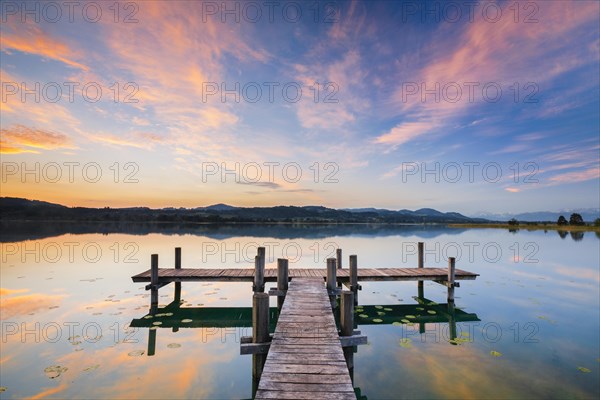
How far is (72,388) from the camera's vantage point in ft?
26.2

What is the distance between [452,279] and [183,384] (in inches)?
495

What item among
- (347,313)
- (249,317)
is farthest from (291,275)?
(347,313)

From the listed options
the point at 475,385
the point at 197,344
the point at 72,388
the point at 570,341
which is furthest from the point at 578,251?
the point at 72,388

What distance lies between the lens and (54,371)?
8828mm

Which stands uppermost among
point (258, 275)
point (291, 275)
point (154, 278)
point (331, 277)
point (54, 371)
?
point (331, 277)

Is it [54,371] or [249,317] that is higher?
[54,371]

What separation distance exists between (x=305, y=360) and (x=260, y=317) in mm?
1581

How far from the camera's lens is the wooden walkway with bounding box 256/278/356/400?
5070 millimetres

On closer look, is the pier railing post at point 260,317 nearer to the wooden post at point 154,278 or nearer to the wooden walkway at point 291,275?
the wooden walkway at point 291,275

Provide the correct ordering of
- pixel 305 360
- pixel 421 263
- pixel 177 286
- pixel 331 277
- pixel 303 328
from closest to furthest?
1. pixel 305 360
2. pixel 303 328
3. pixel 331 277
4. pixel 177 286
5. pixel 421 263

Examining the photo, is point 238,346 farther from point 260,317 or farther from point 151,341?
point 260,317

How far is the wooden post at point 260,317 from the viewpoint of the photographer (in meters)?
7.29

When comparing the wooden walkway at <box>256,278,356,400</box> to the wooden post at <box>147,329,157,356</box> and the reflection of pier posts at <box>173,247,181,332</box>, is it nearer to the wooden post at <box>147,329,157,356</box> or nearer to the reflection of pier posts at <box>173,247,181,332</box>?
the wooden post at <box>147,329,157,356</box>

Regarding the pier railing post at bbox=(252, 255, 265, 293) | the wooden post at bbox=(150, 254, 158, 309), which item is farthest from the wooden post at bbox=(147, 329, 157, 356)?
the pier railing post at bbox=(252, 255, 265, 293)
